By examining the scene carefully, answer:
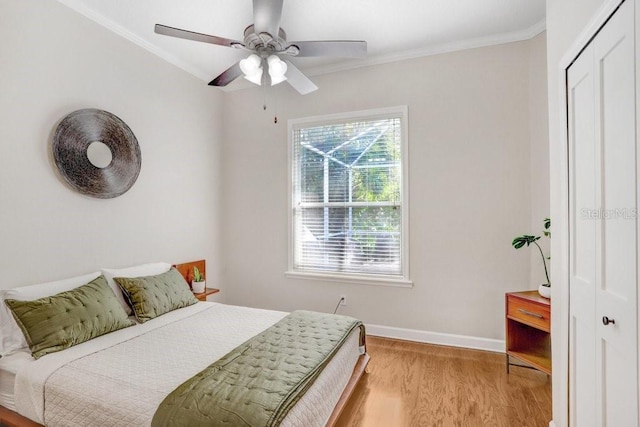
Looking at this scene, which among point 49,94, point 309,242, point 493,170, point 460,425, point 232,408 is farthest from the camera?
point 309,242

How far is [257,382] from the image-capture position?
4.93 ft

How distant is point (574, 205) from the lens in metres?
1.56

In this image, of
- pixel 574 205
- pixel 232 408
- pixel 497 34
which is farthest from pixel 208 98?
pixel 574 205

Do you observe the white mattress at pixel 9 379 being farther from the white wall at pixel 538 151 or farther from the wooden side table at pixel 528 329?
the white wall at pixel 538 151

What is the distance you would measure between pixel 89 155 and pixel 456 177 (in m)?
3.20

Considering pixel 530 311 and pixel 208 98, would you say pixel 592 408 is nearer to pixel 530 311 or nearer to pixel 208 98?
pixel 530 311

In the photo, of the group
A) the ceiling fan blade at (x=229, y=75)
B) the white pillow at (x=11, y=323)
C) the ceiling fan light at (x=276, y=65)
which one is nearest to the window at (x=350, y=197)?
the ceiling fan blade at (x=229, y=75)

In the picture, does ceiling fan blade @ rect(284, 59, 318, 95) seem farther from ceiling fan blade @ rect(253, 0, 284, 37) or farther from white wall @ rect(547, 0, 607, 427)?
white wall @ rect(547, 0, 607, 427)

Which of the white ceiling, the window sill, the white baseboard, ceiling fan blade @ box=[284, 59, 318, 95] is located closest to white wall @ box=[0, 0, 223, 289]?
the white ceiling

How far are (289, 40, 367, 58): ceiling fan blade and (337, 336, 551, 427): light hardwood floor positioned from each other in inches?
95.0

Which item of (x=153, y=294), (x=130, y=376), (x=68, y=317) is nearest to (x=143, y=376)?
(x=130, y=376)

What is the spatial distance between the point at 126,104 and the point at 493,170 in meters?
3.42

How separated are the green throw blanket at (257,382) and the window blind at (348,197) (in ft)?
4.27

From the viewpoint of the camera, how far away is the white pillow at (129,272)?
8.10 ft
